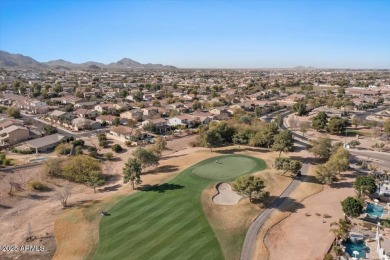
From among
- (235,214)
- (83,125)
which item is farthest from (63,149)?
(235,214)

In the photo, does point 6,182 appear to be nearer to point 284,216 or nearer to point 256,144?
point 284,216

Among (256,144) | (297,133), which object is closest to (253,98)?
(297,133)

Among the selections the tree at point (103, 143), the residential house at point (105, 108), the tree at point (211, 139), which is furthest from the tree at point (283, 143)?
the residential house at point (105, 108)

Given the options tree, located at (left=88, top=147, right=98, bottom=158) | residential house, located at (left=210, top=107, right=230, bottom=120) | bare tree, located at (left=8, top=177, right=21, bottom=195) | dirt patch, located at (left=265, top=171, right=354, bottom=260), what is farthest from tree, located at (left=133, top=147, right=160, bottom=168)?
residential house, located at (left=210, top=107, right=230, bottom=120)

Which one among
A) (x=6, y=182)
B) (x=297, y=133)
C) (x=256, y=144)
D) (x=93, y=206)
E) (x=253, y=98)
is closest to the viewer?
(x=93, y=206)

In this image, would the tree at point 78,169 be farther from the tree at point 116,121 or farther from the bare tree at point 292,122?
the bare tree at point 292,122

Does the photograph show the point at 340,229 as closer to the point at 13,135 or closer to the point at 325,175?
the point at 325,175
